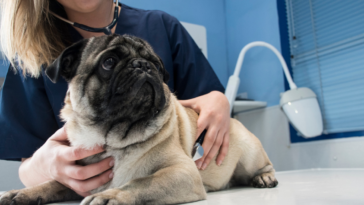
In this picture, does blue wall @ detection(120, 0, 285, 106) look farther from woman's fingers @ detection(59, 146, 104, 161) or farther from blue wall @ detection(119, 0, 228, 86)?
woman's fingers @ detection(59, 146, 104, 161)

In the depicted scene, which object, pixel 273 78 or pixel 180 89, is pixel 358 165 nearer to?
pixel 273 78

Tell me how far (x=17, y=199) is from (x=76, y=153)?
0.69 ft

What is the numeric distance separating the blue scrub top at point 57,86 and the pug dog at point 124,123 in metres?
0.46

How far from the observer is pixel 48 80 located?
132cm

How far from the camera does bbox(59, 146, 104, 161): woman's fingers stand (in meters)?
0.86

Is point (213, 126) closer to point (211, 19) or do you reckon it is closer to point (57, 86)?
point (57, 86)

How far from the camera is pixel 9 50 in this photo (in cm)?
125

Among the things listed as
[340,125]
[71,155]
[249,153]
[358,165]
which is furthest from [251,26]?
[71,155]

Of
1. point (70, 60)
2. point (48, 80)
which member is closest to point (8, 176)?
point (48, 80)

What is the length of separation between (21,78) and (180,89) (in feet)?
2.87

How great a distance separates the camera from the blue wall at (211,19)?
3203 millimetres

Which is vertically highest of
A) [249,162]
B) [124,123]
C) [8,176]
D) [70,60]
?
[70,60]

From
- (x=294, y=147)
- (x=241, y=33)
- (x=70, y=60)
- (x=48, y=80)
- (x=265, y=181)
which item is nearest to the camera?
(x=70, y=60)

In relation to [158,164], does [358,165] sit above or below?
below
